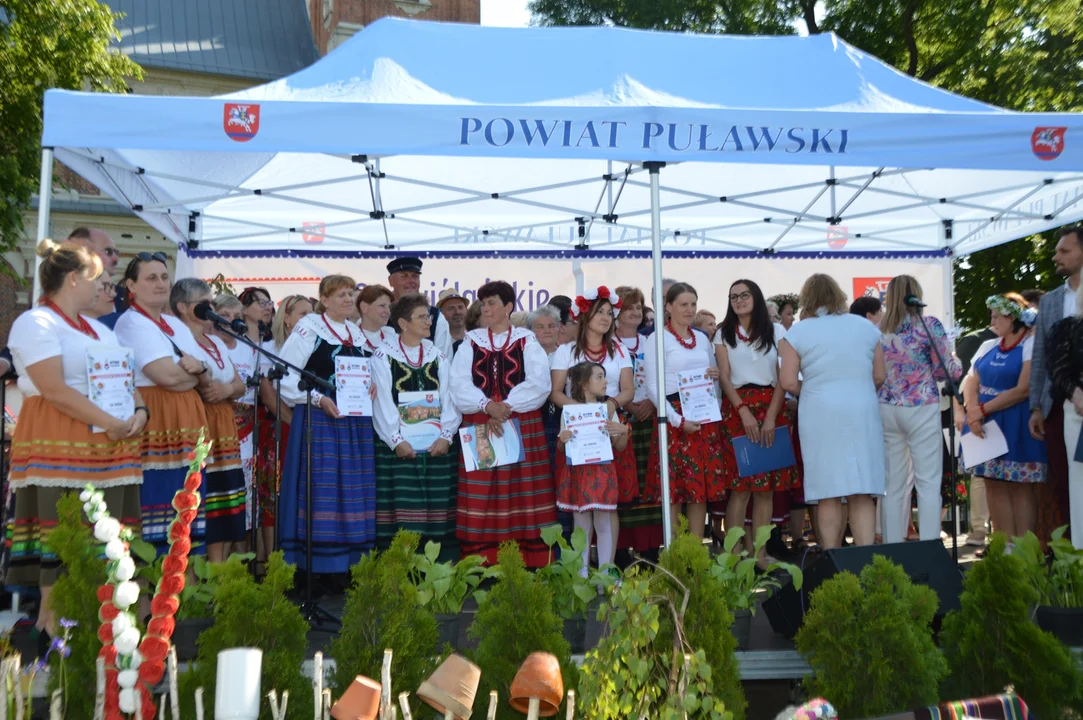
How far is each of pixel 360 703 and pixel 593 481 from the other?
11.3ft

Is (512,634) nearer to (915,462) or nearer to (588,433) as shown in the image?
(588,433)

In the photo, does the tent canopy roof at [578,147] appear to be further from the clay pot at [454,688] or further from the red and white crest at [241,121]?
the clay pot at [454,688]

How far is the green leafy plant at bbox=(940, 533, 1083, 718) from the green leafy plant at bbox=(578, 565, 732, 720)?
1.30m

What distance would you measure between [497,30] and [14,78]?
954cm

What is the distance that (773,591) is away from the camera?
4316 mm

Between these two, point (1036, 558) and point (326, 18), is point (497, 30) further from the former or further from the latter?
point (326, 18)

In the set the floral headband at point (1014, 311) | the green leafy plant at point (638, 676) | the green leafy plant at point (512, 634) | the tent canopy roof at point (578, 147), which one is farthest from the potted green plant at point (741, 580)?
the floral headband at point (1014, 311)

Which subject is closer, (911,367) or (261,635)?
(261,635)

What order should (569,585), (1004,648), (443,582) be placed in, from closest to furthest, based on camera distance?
(1004,648) → (443,582) → (569,585)

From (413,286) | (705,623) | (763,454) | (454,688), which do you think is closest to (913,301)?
(763,454)

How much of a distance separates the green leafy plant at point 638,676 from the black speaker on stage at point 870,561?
1.48 metres

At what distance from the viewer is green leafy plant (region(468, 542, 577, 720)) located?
3.04 metres

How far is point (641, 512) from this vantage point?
250 inches

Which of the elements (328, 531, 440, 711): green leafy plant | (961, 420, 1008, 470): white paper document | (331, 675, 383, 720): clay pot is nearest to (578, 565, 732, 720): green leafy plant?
(331, 675, 383, 720): clay pot
